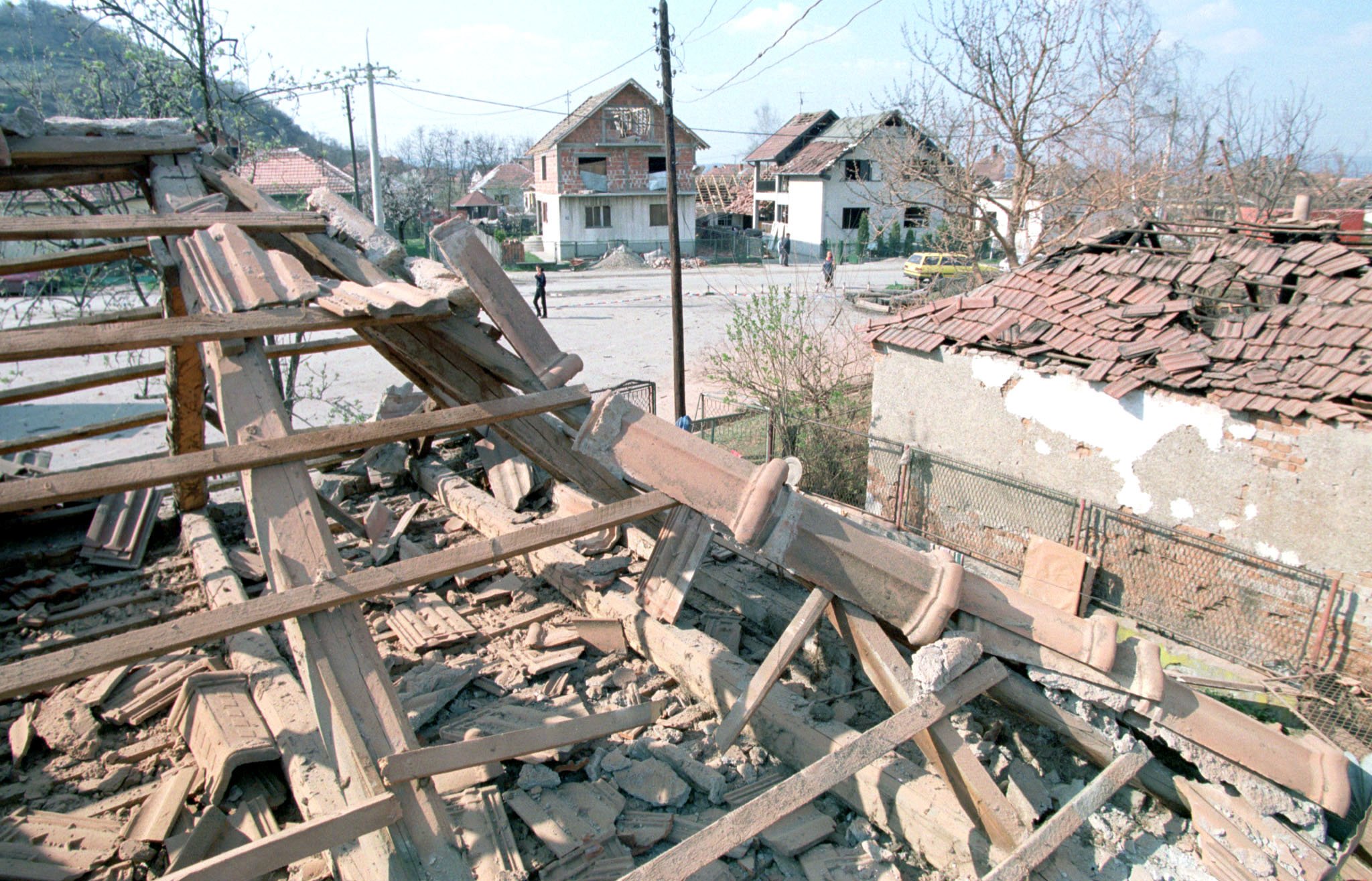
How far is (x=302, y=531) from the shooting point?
3299 millimetres

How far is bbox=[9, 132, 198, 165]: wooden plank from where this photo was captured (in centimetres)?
522

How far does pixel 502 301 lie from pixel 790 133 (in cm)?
4546

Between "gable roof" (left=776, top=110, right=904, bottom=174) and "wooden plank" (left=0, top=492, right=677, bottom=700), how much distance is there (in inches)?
→ 1512

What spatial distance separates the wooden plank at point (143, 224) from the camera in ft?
14.3

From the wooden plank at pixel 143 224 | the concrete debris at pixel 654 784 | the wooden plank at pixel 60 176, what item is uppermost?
the wooden plank at pixel 60 176

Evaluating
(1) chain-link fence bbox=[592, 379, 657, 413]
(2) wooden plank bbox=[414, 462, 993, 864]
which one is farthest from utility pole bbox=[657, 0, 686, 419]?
(2) wooden plank bbox=[414, 462, 993, 864]

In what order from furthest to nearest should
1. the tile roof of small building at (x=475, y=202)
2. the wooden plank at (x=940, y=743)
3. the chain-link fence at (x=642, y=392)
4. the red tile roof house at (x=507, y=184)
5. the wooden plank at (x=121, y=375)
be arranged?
1. the red tile roof house at (x=507, y=184)
2. the tile roof of small building at (x=475, y=202)
3. the chain-link fence at (x=642, y=392)
4. the wooden plank at (x=121, y=375)
5. the wooden plank at (x=940, y=743)

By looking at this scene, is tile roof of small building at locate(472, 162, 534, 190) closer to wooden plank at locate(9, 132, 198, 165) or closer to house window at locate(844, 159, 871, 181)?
house window at locate(844, 159, 871, 181)

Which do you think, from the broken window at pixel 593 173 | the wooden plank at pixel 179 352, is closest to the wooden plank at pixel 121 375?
the wooden plank at pixel 179 352

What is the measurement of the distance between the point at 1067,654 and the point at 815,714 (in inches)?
55.5

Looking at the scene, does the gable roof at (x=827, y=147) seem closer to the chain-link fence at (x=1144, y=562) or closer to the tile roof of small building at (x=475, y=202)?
the tile roof of small building at (x=475, y=202)

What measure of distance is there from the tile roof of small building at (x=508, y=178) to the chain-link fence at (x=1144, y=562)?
5447 centimetres

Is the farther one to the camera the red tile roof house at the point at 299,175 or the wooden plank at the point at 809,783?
the red tile roof house at the point at 299,175

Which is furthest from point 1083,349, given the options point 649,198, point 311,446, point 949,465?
point 649,198
